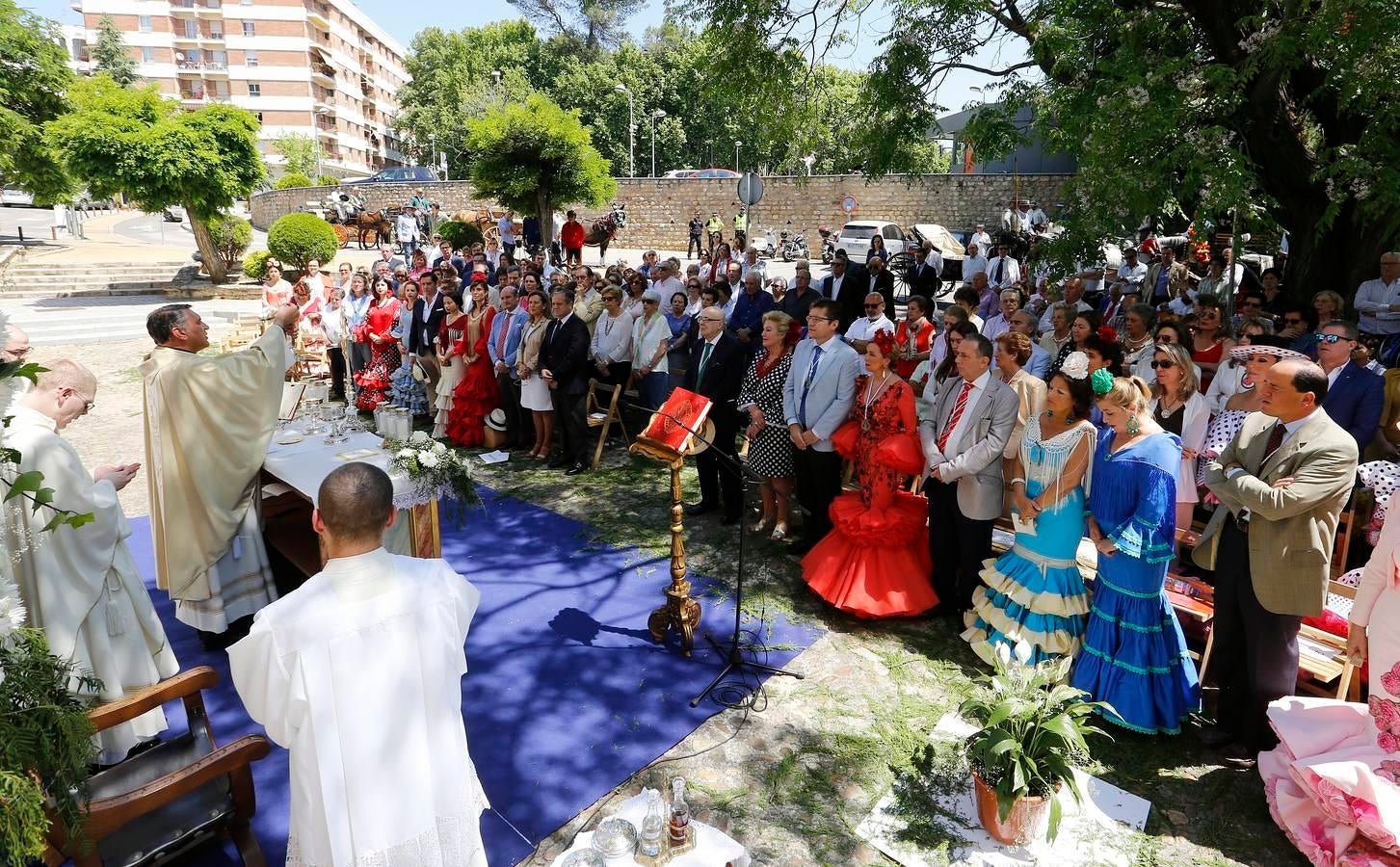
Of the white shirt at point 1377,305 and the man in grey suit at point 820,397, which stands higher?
the white shirt at point 1377,305

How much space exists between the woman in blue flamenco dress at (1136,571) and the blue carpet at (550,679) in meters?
1.71

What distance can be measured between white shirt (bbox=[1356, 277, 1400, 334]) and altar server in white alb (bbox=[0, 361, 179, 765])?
10202 mm

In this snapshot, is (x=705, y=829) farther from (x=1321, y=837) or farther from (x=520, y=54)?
(x=520, y=54)

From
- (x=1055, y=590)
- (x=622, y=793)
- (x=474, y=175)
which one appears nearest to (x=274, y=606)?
(x=622, y=793)

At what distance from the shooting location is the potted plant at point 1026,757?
130 inches

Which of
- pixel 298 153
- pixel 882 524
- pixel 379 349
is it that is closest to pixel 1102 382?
pixel 882 524

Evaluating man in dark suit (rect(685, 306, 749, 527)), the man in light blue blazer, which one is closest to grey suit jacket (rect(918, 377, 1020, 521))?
man in dark suit (rect(685, 306, 749, 527))

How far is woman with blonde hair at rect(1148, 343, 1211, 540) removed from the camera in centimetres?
559

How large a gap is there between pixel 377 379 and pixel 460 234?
1533 centimetres

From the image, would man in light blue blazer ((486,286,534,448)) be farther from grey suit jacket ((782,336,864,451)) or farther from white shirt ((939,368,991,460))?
white shirt ((939,368,991,460))

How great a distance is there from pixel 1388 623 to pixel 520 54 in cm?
6375

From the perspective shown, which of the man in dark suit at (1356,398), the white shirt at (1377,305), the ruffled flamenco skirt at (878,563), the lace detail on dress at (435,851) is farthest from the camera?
the white shirt at (1377,305)

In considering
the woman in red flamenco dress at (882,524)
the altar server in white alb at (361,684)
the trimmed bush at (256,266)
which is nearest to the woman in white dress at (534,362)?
the woman in red flamenco dress at (882,524)

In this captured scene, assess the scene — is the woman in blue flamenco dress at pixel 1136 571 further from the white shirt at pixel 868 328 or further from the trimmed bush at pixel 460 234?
→ the trimmed bush at pixel 460 234
